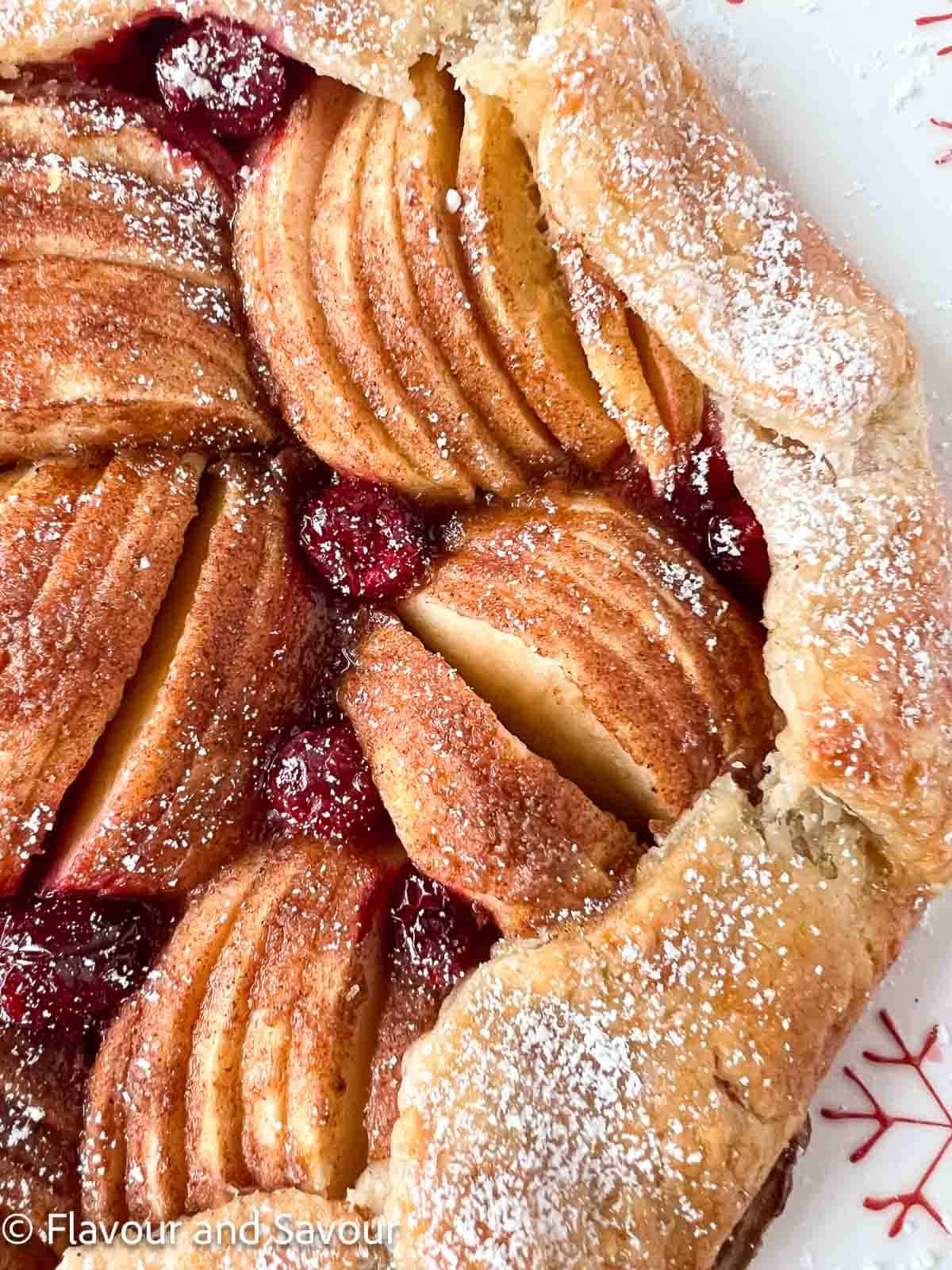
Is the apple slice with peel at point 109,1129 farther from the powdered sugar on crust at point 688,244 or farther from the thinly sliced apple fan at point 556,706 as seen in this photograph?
the powdered sugar on crust at point 688,244

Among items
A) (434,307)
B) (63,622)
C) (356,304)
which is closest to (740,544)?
(434,307)

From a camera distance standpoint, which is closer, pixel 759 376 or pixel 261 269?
pixel 759 376

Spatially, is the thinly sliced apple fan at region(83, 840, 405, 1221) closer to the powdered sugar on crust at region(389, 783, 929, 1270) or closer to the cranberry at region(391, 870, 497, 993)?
the cranberry at region(391, 870, 497, 993)

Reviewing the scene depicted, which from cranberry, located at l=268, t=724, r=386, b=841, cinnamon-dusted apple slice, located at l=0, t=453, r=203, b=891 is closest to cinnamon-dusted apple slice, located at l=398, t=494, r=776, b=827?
cranberry, located at l=268, t=724, r=386, b=841

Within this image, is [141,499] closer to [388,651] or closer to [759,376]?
[388,651]

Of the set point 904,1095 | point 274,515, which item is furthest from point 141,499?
point 904,1095

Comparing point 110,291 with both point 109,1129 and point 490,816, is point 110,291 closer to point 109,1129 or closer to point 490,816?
point 490,816

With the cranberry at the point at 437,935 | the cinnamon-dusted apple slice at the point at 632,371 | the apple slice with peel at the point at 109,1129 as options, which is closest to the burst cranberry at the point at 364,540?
the cinnamon-dusted apple slice at the point at 632,371
